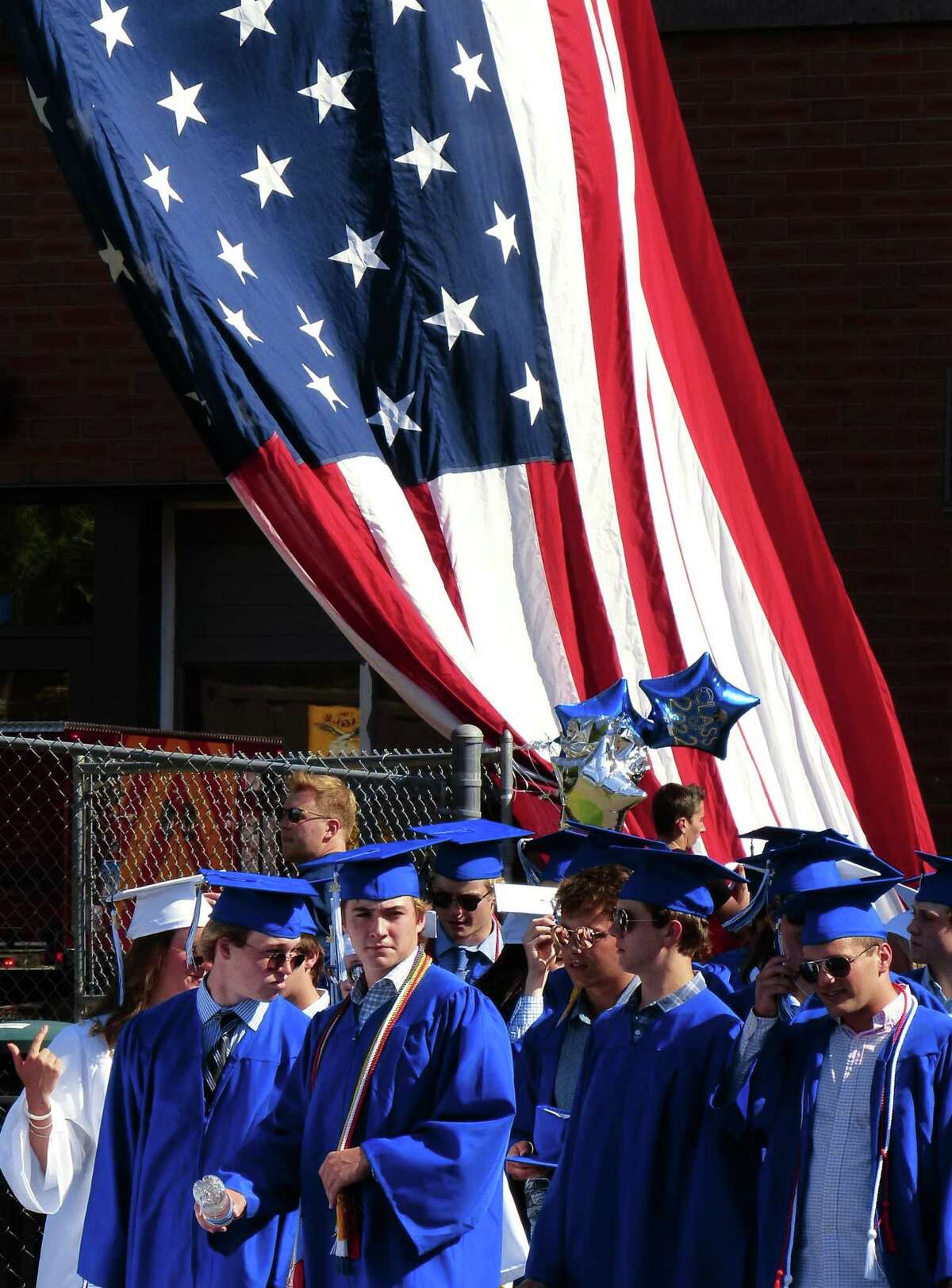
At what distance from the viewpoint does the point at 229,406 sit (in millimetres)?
7152

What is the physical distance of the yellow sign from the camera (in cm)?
1105

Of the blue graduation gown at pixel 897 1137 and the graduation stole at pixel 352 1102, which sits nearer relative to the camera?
the blue graduation gown at pixel 897 1137

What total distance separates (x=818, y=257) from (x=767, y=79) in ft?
3.55

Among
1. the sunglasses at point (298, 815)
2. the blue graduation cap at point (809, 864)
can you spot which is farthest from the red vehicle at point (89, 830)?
the blue graduation cap at point (809, 864)

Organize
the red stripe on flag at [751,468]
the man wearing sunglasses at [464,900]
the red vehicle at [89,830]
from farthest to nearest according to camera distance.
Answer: the red stripe on flag at [751,468], the red vehicle at [89,830], the man wearing sunglasses at [464,900]

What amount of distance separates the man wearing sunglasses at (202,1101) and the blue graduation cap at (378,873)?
218 mm

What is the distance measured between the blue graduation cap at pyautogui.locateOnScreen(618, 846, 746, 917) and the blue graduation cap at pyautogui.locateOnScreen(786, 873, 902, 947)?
356mm

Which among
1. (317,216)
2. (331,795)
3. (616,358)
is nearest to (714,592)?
(616,358)

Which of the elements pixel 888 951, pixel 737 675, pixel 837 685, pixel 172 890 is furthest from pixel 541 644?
pixel 888 951

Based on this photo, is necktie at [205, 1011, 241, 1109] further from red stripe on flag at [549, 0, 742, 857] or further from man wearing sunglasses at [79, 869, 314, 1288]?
red stripe on flag at [549, 0, 742, 857]

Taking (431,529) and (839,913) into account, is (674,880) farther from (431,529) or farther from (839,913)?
(431,529)

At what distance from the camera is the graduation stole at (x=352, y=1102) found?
13.6 feet

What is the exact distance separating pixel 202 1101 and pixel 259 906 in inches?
19.2

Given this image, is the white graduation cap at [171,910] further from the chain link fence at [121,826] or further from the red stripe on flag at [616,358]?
the red stripe on flag at [616,358]
